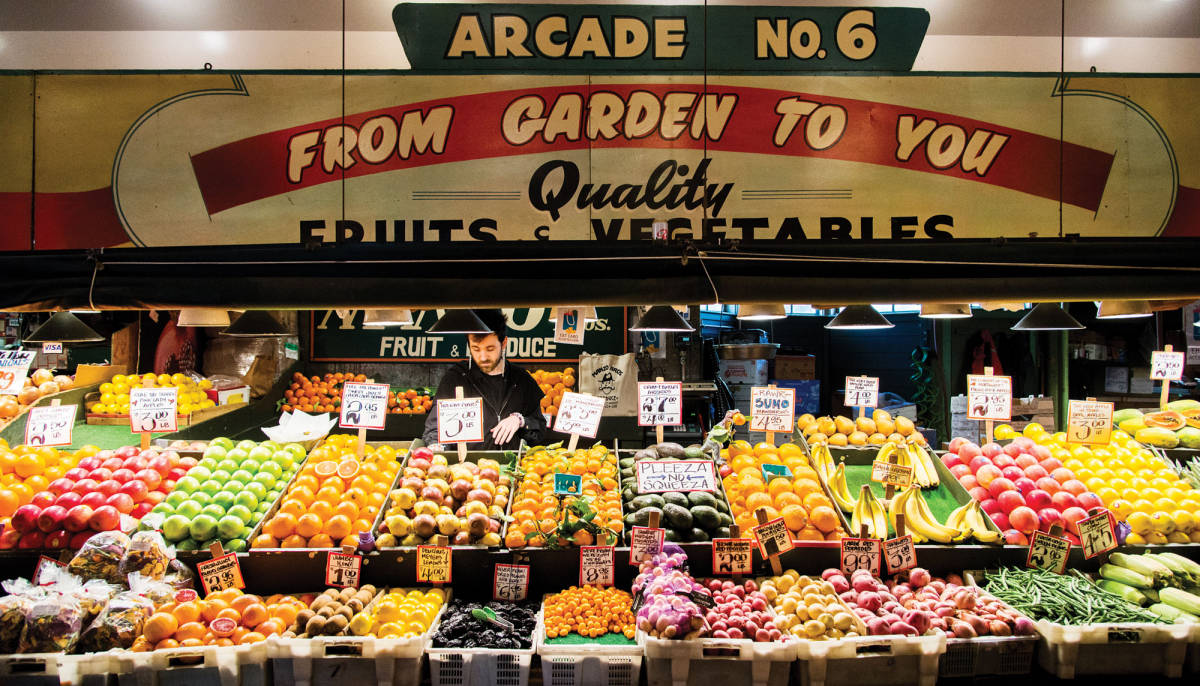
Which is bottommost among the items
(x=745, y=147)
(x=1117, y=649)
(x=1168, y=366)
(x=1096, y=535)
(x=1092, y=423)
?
(x=1117, y=649)

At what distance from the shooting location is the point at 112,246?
3113 millimetres

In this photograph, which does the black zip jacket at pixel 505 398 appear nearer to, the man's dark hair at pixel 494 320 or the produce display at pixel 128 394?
the man's dark hair at pixel 494 320

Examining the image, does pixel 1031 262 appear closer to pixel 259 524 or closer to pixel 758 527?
pixel 758 527

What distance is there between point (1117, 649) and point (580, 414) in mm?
2924

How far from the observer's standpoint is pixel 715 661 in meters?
2.51

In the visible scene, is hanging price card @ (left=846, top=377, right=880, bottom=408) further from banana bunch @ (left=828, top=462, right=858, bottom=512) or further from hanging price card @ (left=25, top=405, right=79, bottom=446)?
hanging price card @ (left=25, top=405, right=79, bottom=446)

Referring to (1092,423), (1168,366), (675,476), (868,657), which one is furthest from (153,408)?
(1168,366)

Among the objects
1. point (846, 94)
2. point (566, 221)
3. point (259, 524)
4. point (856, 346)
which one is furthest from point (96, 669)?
point (856, 346)

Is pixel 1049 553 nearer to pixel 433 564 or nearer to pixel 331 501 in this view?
pixel 433 564

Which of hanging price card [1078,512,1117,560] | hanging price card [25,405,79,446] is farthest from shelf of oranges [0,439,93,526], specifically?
hanging price card [1078,512,1117,560]

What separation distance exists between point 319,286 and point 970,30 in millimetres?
3766

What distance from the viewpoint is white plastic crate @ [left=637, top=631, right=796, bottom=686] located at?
2.50 metres

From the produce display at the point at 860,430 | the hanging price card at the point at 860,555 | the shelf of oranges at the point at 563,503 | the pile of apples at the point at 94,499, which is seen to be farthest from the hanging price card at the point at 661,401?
the pile of apples at the point at 94,499

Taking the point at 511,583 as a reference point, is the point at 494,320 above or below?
above
